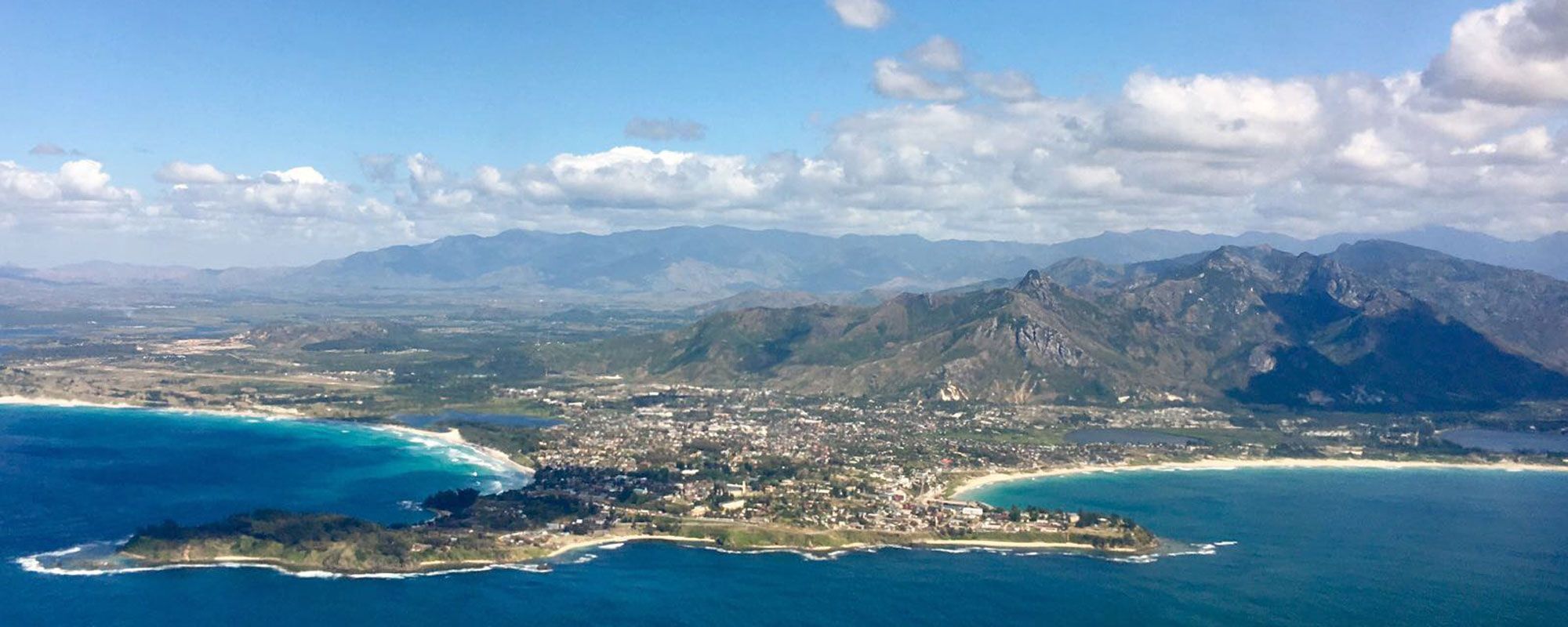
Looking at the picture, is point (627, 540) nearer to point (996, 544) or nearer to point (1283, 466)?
point (996, 544)

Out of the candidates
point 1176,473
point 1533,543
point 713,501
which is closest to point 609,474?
point 713,501

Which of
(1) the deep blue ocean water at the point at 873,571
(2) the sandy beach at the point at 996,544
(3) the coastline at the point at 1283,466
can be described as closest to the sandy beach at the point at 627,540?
(1) the deep blue ocean water at the point at 873,571

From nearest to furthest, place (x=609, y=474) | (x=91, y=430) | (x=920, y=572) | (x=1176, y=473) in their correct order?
(x=920, y=572) < (x=609, y=474) < (x=1176, y=473) < (x=91, y=430)

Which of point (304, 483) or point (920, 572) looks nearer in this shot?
point (920, 572)

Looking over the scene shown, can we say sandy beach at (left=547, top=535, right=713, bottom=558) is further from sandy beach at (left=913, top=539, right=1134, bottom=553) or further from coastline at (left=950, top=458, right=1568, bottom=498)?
coastline at (left=950, top=458, right=1568, bottom=498)

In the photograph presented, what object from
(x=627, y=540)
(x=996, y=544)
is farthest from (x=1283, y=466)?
(x=627, y=540)

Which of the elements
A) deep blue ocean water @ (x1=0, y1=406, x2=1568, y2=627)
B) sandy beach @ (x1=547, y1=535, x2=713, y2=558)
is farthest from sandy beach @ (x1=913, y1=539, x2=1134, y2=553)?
sandy beach @ (x1=547, y1=535, x2=713, y2=558)

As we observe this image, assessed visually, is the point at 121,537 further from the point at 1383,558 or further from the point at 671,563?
the point at 1383,558
